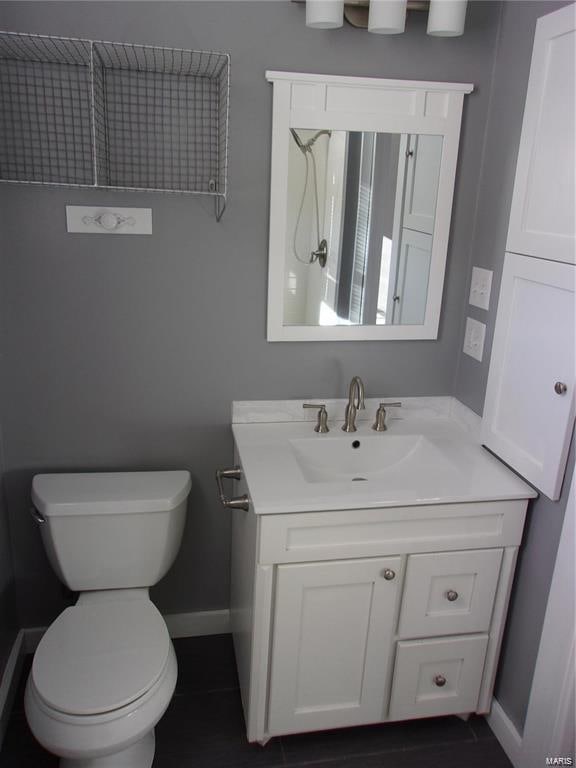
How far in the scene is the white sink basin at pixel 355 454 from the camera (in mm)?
2035

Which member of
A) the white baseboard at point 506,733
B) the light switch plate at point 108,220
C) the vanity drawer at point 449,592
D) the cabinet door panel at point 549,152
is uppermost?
the cabinet door panel at point 549,152

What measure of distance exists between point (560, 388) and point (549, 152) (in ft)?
2.02

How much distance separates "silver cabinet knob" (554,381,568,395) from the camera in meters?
1.60

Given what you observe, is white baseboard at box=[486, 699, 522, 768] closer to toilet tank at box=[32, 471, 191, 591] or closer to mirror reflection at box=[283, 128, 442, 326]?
toilet tank at box=[32, 471, 191, 591]

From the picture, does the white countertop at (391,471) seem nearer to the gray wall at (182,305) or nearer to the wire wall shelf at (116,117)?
the gray wall at (182,305)

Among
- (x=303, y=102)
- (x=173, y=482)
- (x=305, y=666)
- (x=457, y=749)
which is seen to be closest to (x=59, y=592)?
(x=173, y=482)

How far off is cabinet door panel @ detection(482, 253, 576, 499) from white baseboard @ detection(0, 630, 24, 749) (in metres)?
1.66

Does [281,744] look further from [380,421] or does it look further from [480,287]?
[480,287]

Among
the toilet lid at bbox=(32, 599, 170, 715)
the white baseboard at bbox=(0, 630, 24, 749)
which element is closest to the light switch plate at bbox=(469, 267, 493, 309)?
the toilet lid at bbox=(32, 599, 170, 715)

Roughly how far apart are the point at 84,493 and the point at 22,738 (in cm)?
74

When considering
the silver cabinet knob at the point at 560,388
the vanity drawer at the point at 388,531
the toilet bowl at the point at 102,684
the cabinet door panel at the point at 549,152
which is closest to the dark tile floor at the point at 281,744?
the toilet bowl at the point at 102,684

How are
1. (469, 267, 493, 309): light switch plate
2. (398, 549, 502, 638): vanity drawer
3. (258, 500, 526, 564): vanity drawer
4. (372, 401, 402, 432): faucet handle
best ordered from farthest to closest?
(372, 401, 402, 432): faucet handle → (469, 267, 493, 309): light switch plate → (398, 549, 502, 638): vanity drawer → (258, 500, 526, 564): vanity drawer

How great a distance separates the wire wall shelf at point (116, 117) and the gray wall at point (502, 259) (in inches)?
32.3

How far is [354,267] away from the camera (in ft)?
6.70
